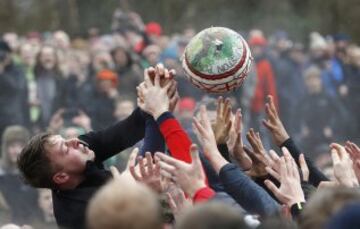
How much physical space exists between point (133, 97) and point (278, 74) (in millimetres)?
3515

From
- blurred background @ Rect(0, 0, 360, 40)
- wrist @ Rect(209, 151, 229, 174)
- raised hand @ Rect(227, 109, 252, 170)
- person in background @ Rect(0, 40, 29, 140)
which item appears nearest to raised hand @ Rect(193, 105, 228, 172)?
wrist @ Rect(209, 151, 229, 174)

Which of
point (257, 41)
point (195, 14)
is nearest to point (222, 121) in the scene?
point (257, 41)

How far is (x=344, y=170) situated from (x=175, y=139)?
0.97 metres

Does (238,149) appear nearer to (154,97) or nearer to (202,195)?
(154,97)

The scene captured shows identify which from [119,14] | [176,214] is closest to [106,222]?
[176,214]

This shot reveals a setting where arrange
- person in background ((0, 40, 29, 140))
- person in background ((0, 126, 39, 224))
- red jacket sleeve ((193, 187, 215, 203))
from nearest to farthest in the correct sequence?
red jacket sleeve ((193, 187, 215, 203)) < person in background ((0, 126, 39, 224)) < person in background ((0, 40, 29, 140))

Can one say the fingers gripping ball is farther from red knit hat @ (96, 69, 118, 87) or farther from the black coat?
red knit hat @ (96, 69, 118, 87)

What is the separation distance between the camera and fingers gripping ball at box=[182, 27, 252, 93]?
764 centimetres

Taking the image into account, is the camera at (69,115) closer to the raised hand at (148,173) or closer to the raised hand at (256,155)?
the raised hand at (256,155)

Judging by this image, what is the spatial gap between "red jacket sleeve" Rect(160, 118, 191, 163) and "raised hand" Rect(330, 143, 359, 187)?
81 centimetres

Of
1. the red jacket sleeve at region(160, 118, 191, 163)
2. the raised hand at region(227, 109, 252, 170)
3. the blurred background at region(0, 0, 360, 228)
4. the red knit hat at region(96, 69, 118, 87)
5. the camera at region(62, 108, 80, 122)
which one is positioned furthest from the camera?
the red knit hat at region(96, 69, 118, 87)

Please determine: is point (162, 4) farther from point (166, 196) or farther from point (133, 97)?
point (166, 196)

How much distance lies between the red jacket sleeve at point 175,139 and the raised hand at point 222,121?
320mm

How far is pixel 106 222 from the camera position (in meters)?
5.06
